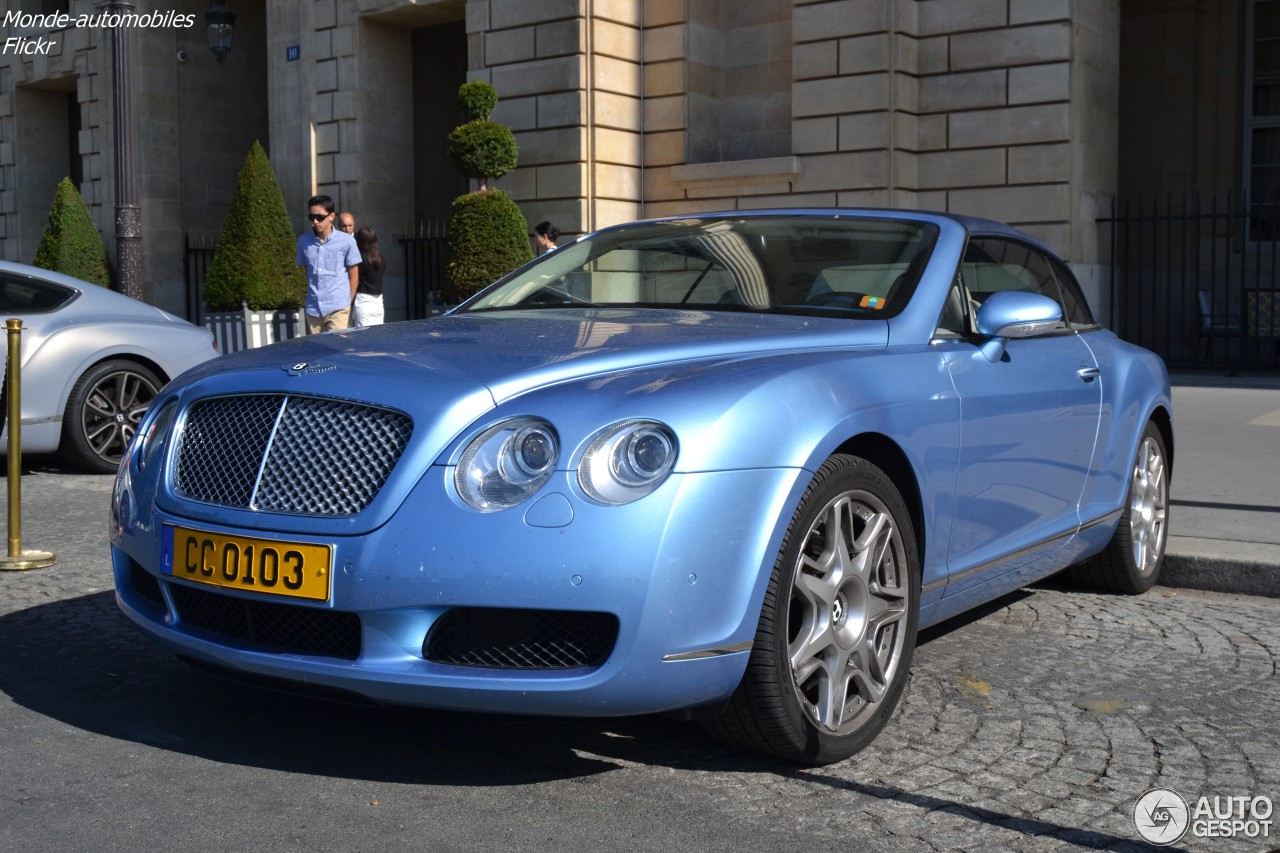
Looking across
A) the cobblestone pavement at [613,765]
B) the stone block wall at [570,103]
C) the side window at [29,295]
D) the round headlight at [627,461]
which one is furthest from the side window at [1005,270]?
the stone block wall at [570,103]

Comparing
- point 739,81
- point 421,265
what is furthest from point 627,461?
point 421,265

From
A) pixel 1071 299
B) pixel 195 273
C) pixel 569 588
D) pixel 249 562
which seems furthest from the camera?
pixel 195 273

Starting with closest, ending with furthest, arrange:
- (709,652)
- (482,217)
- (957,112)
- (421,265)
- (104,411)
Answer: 1. (709,652)
2. (104,411)
3. (957,112)
4. (482,217)
5. (421,265)

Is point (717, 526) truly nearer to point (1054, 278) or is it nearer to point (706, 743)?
point (706, 743)

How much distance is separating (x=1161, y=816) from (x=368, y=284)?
39.1 ft

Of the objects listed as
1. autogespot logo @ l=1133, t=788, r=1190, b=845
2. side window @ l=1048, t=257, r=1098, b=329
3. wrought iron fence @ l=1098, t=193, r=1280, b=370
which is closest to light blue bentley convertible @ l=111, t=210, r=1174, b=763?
→ autogespot logo @ l=1133, t=788, r=1190, b=845

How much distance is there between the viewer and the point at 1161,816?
10.6 ft

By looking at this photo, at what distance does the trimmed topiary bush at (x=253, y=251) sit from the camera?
17.9m

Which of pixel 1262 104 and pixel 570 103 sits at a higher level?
pixel 1262 104

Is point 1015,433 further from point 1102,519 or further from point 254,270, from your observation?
point 254,270

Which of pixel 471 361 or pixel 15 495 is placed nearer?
pixel 471 361

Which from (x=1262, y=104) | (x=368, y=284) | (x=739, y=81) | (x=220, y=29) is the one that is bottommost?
(x=368, y=284)

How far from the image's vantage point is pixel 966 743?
12.3ft

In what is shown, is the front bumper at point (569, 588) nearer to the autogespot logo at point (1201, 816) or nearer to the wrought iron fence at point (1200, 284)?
the autogespot logo at point (1201, 816)
